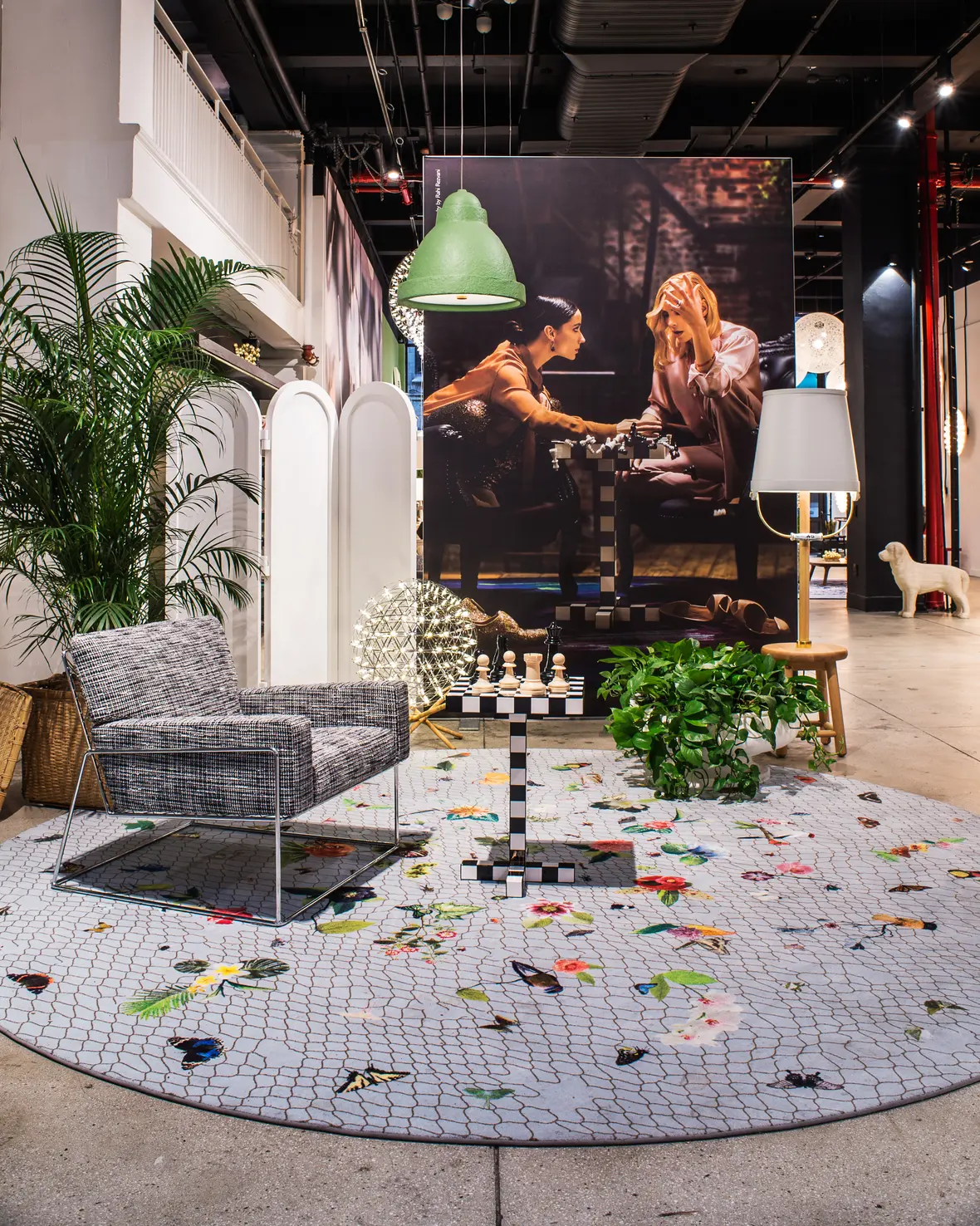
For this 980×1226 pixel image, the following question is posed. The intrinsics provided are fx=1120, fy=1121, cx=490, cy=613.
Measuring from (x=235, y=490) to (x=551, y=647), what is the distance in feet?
6.80

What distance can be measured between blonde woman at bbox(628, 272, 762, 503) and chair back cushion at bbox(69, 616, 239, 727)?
3.56 m

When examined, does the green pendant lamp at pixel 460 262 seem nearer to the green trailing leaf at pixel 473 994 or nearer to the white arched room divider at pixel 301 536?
the white arched room divider at pixel 301 536

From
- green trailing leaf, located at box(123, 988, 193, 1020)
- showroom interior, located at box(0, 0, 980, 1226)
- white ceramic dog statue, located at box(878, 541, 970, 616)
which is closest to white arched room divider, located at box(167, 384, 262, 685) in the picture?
showroom interior, located at box(0, 0, 980, 1226)

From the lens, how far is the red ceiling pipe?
452 inches

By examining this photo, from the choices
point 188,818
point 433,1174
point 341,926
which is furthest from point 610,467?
point 433,1174

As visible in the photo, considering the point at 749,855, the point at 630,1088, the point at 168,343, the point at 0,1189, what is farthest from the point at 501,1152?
the point at 168,343

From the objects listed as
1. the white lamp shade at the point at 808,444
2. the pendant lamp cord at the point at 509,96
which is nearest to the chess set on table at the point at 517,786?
the white lamp shade at the point at 808,444

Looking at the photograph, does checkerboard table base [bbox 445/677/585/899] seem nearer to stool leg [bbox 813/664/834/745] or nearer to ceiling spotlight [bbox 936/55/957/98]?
stool leg [bbox 813/664/834/745]

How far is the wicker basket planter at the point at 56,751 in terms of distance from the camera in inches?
167

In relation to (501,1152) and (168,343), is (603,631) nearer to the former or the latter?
(168,343)

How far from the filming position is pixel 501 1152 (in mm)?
1884

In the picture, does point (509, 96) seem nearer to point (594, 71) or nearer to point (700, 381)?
point (594, 71)

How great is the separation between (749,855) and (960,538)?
15416 millimetres

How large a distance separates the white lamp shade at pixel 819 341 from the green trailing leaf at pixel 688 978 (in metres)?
10.7
